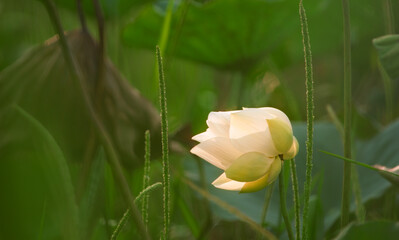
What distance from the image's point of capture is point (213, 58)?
97 centimetres

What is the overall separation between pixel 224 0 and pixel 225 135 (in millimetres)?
443

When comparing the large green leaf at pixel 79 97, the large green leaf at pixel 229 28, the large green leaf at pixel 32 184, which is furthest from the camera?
the large green leaf at pixel 229 28

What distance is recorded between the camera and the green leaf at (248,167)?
38 centimetres

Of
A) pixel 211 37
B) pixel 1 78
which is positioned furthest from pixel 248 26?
pixel 1 78

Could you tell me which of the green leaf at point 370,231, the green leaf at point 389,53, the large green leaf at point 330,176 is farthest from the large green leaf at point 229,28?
the green leaf at point 370,231

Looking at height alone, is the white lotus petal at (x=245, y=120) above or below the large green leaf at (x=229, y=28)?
below

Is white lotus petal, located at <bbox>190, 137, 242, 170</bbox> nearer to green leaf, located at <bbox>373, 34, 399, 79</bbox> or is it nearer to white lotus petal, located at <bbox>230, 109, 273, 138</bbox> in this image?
white lotus petal, located at <bbox>230, 109, 273, 138</bbox>

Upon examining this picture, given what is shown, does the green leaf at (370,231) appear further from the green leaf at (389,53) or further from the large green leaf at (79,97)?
the large green leaf at (79,97)

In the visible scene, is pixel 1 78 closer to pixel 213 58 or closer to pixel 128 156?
pixel 128 156

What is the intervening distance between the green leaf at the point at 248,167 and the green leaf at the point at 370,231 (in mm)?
76

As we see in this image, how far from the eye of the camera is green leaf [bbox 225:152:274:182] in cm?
38

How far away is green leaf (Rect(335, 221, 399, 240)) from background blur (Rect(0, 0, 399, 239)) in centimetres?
16

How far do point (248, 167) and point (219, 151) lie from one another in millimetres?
26

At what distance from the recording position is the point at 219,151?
393mm
